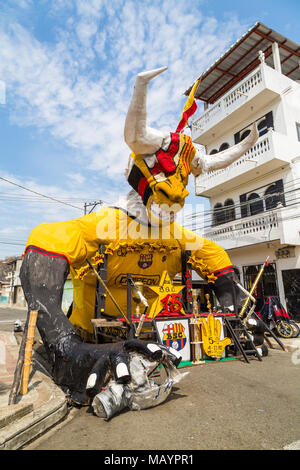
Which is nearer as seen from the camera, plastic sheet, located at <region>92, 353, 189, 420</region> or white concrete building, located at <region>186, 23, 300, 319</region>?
plastic sheet, located at <region>92, 353, 189, 420</region>

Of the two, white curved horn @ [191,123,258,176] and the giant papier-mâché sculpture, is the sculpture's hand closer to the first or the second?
the giant papier-mâché sculpture

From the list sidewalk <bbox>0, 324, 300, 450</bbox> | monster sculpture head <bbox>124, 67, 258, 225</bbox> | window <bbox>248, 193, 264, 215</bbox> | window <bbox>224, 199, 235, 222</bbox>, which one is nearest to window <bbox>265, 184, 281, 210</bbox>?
window <bbox>248, 193, 264, 215</bbox>

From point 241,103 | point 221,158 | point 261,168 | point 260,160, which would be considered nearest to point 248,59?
point 241,103

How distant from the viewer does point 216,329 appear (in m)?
4.74

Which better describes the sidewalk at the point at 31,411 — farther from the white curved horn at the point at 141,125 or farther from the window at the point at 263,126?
the window at the point at 263,126

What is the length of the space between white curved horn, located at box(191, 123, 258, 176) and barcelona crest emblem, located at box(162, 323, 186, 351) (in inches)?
90.6

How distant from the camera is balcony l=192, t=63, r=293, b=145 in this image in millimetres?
11594

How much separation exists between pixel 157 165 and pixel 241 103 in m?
10.3

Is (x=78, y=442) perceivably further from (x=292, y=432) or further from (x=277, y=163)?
(x=277, y=163)

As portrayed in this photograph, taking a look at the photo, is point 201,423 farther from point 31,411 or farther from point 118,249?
point 118,249

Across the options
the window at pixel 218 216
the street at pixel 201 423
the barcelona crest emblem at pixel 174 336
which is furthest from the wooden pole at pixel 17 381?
the window at pixel 218 216

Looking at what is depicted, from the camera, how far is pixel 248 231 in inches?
464

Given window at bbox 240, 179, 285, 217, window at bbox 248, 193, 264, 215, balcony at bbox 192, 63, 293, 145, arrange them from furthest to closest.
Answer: window at bbox 248, 193, 264, 215
balcony at bbox 192, 63, 293, 145
window at bbox 240, 179, 285, 217
